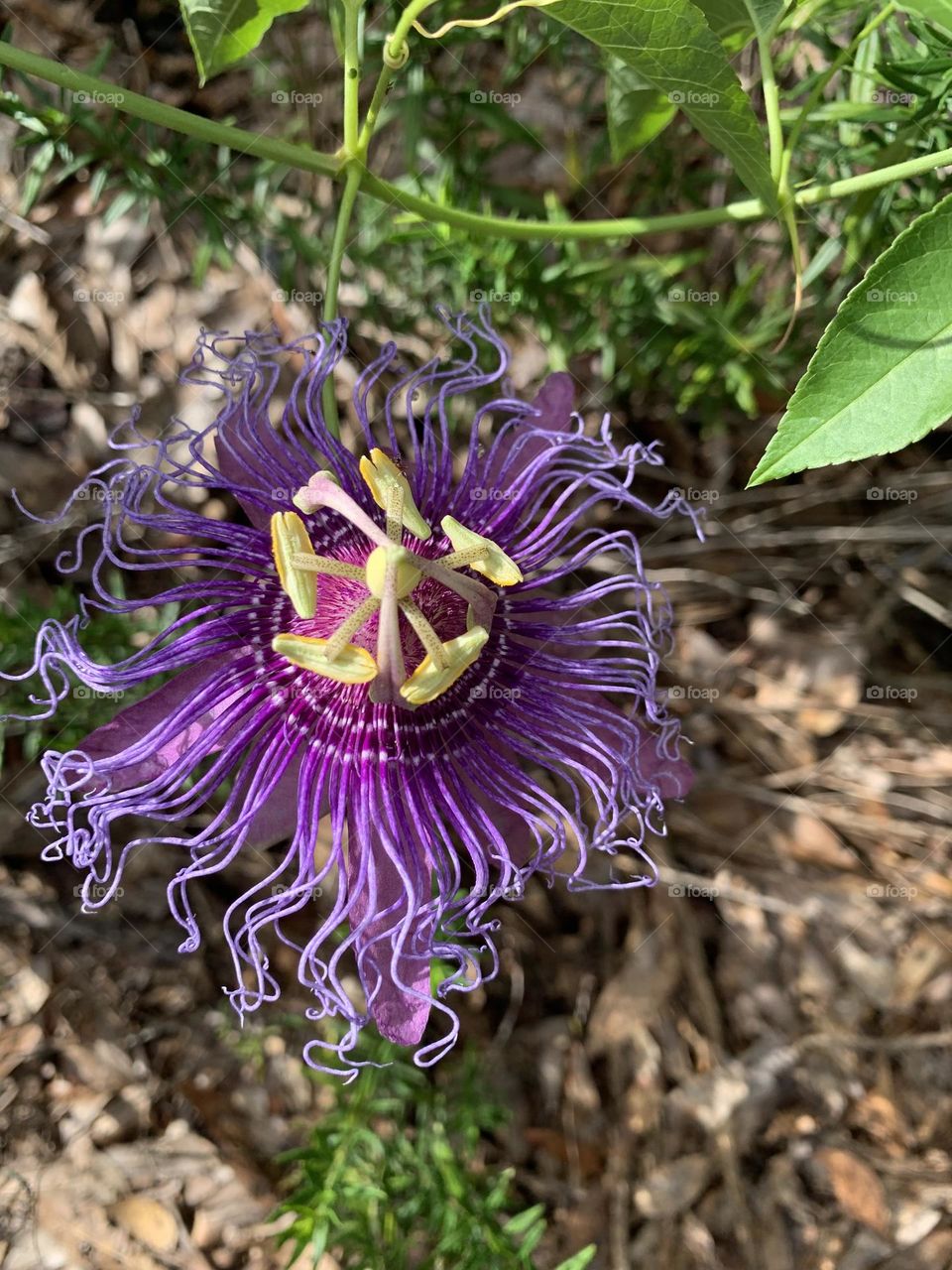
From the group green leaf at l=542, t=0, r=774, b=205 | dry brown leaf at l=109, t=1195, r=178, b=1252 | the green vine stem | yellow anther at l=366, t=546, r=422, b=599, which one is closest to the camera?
green leaf at l=542, t=0, r=774, b=205

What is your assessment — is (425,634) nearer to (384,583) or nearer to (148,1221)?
(384,583)

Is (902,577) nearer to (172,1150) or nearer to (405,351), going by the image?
(405,351)

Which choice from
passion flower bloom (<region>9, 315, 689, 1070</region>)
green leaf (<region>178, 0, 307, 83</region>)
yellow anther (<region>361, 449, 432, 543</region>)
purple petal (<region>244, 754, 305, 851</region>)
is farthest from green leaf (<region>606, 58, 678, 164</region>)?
purple petal (<region>244, 754, 305, 851</region>)

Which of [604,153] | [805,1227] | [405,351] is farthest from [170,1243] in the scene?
[604,153]

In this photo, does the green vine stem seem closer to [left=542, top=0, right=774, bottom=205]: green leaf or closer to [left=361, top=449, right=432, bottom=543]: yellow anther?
[left=542, top=0, right=774, bottom=205]: green leaf

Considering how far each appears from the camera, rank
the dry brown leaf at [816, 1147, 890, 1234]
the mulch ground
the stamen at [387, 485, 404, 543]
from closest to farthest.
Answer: the stamen at [387, 485, 404, 543] < the mulch ground < the dry brown leaf at [816, 1147, 890, 1234]

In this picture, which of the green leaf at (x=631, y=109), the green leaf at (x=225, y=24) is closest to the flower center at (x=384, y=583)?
the green leaf at (x=225, y=24)

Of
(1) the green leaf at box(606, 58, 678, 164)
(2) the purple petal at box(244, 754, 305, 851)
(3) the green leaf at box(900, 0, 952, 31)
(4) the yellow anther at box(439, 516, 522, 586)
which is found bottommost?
(2) the purple petal at box(244, 754, 305, 851)

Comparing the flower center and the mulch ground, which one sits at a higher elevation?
the flower center
